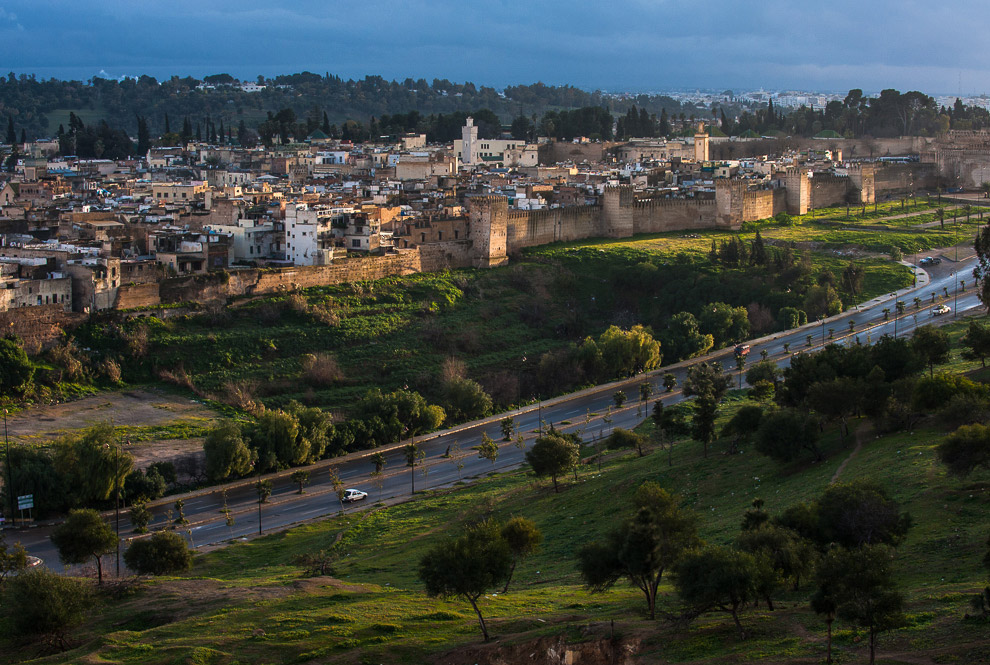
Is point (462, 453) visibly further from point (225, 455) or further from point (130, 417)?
point (130, 417)

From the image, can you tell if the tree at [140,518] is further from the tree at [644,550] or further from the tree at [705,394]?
the tree at [644,550]

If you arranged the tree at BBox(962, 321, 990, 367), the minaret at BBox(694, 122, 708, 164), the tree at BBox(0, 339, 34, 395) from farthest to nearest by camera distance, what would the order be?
the minaret at BBox(694, 122, 708, 164)
the tree at BBox(0, 339, 34, 395)
the tree at BBox(962, 321, 990, 367)

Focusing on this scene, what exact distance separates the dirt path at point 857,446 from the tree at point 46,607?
460 inches

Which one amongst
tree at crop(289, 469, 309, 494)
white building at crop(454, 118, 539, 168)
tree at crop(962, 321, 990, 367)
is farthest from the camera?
white building at crop(454, 118, 539, 168)

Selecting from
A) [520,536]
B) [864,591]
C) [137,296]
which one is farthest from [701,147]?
[864,591]

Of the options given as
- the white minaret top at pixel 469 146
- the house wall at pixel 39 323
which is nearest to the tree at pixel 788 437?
the house wall at pixel 39 323

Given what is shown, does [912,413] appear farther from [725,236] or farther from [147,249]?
[725,236]

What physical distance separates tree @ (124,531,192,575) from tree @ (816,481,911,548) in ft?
35.9

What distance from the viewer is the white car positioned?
26.9 meters

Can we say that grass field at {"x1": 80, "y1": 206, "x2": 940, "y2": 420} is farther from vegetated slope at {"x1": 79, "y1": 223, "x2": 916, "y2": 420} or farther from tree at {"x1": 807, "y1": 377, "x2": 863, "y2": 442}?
tree at {"x1": 807, "y1": 377, "x2": 863, "y2": 442}

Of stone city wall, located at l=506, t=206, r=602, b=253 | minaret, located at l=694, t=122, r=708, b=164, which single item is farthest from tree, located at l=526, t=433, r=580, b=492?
minaret, located at l=694, t=122, r=708, b=164

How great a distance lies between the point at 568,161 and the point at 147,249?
3528 cm

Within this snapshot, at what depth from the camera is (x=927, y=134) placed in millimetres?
87312

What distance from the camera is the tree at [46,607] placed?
1712 cm
